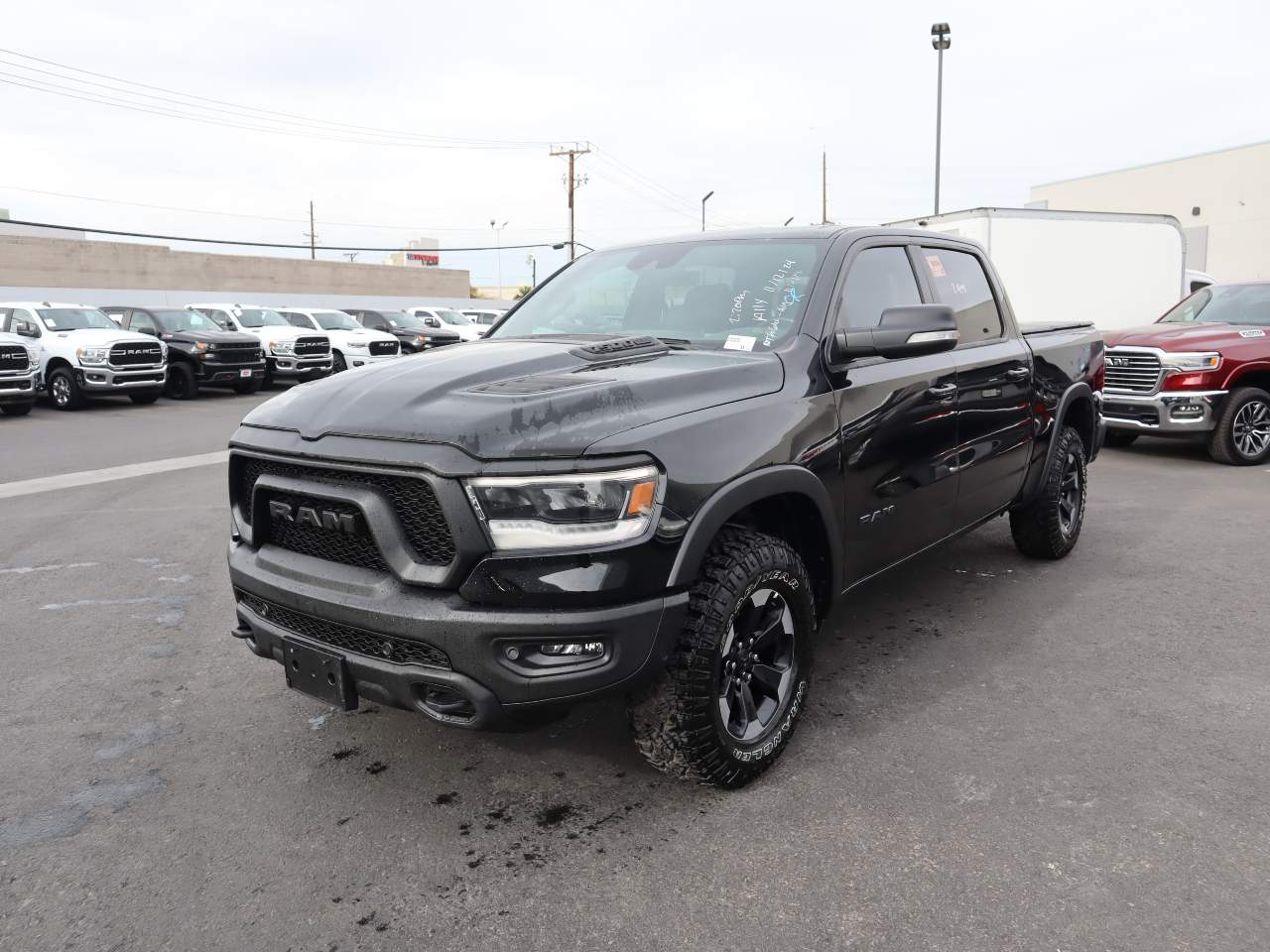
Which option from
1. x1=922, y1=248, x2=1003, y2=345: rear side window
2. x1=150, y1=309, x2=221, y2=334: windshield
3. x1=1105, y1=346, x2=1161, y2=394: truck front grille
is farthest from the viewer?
x1=150, y1=309, x2=221, y2=334: windshield

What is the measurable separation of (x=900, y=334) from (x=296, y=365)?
18.3 m

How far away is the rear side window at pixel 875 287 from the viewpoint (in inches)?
146

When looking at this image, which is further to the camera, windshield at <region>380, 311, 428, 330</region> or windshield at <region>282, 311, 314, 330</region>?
windshield at <region>380, 311, 428, 330</region>

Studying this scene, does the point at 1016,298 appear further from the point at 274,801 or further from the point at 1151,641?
the point at 274,801

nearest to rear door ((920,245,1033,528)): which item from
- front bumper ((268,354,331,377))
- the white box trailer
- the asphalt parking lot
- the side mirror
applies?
the asphalt parking lot

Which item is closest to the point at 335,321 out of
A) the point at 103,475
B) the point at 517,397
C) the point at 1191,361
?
the point at 103,475

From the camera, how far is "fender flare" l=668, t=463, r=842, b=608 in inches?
107

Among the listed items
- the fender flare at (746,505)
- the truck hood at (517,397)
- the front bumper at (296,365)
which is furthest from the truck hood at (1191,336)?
the front bumper at (296,365)

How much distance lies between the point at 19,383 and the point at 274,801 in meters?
14.3

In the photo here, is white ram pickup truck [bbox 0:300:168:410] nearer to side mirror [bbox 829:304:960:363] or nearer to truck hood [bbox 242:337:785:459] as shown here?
truck hood [bbox 242:337:785:459]

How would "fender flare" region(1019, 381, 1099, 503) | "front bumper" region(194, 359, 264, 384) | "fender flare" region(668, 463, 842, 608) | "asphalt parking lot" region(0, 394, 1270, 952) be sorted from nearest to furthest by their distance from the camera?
1. "asphalt parking lot" region(0, 394, 1270, 952)
2. "fender flare" region(668, 463, 842, 608)
3. "fender flare" region(1019, 381, 1099, 503)
4. "front bumper" region(194, 359, 264, 384)

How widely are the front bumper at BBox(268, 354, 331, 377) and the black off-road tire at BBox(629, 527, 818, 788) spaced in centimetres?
1830

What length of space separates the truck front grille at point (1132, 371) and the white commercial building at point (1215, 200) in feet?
122

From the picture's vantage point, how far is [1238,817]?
2889 mm
